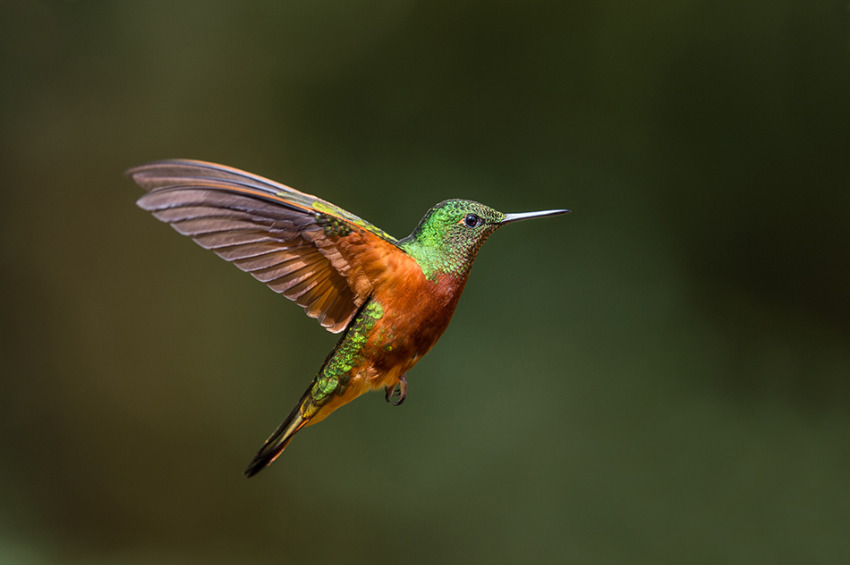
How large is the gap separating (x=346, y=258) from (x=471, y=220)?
0.27ft

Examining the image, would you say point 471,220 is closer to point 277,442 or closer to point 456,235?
point 456,235

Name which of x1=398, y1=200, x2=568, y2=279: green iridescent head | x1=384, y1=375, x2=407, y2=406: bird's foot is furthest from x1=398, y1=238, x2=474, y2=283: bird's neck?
x1=384, y1=375, x2=407, y2=406: bird's foot

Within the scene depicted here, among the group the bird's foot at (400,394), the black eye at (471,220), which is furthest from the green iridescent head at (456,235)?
the bird's foot at (400,394)

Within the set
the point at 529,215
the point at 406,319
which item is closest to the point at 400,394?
the point at 406,319

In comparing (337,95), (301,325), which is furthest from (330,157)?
(301,325)

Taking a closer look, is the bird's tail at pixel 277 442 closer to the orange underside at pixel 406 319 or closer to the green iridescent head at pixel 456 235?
the orange underside at pixel 406 319

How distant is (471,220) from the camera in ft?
1.45

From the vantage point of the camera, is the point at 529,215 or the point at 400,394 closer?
the point at 529,215

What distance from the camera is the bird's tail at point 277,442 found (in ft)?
1.49

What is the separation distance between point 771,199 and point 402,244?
5.49 ft

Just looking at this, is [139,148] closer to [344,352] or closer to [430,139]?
[430,139]

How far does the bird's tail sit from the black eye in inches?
6.3

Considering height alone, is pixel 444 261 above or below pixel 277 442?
above

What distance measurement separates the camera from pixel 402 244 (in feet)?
1.55
